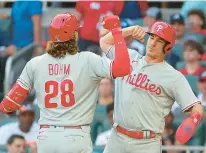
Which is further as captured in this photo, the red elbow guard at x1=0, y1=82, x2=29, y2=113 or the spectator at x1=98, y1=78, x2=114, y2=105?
the spectator at x1=98, y1=78, x2=114, y2=105

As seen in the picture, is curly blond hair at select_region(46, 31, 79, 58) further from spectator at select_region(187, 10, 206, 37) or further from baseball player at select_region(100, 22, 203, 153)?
spectator at select_region(187, 10, 206, 37)

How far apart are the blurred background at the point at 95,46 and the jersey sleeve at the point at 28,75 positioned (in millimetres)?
2281

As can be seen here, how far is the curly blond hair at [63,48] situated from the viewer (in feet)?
22.8

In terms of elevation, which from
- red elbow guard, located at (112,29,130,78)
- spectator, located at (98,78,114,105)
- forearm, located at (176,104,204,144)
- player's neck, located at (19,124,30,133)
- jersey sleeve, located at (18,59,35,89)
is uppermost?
red elbow guard, located at (112,29,130,78)

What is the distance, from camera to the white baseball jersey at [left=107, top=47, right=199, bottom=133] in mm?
7309

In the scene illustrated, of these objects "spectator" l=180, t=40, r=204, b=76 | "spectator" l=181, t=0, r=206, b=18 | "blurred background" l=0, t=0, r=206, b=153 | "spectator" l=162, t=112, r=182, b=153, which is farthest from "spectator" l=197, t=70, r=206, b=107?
"spectator" l=181, t=0, r=206, b=18

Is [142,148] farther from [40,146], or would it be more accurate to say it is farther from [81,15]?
[81,15]

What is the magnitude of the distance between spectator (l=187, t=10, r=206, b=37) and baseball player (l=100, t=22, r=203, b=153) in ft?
13.4

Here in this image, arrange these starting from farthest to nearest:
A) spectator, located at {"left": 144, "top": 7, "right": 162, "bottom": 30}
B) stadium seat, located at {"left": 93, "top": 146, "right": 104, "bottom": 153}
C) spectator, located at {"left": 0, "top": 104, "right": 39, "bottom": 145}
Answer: spectator, located at {"left": 144, "top": 7, "right": 162, "bottom": 30}, spectator, located at {"left": 0, "top": 104, "right": 39, "bottom": 145}, stadium seat, located at {"left": 93, "top": 146, "right": 104, "bottom": 153}

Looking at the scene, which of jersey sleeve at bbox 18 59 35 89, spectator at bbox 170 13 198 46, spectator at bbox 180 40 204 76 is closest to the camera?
jersey sleeve at bbox 18 59 35 89

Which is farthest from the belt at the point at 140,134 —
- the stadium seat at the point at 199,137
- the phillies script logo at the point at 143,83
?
the stadium seat at the point at 199,137

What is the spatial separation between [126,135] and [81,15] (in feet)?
15.0

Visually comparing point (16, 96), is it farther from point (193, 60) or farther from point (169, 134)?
point (193, 60)

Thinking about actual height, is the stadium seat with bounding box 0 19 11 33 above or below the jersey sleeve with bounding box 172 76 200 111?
above
